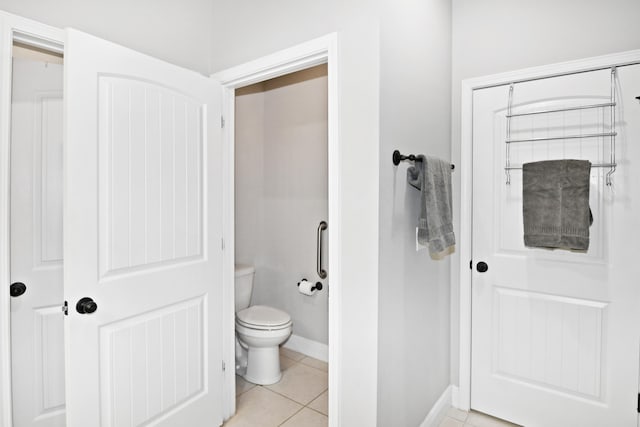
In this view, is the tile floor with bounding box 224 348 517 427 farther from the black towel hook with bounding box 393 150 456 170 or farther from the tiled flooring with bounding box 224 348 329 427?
the black towel hook with bounding box 393 150 456 170

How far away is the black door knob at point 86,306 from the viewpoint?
146 cm

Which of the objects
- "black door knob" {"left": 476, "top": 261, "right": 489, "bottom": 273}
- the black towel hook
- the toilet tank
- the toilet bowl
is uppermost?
the black towel hook

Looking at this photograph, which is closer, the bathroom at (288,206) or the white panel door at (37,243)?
the white panel door at (37,243)

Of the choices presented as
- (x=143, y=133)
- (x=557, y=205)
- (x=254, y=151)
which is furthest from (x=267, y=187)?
(x=557, y=205)

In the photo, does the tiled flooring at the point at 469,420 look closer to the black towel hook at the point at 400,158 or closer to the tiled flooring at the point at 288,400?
the tiled flooring at the point at 288,400

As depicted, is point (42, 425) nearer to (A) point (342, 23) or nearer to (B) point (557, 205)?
(A) point (342, 23)

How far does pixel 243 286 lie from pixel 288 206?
79cm

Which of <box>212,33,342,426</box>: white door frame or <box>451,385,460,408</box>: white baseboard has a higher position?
<box>212,33,342,426</box>: white door frame

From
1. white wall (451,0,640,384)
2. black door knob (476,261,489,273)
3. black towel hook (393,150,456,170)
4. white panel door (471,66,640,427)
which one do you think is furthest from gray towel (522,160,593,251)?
black towel hook (393,150,456,170)

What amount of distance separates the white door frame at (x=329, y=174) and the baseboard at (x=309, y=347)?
3.26 ft

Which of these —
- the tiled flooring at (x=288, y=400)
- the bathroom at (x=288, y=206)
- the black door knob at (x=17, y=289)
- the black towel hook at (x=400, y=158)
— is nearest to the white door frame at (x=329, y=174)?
the tiled flooring at (x=288, y=400)

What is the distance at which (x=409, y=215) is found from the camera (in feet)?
5.98

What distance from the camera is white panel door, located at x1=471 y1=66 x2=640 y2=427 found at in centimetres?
185

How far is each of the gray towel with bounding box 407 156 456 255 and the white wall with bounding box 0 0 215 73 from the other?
4.60 ft
